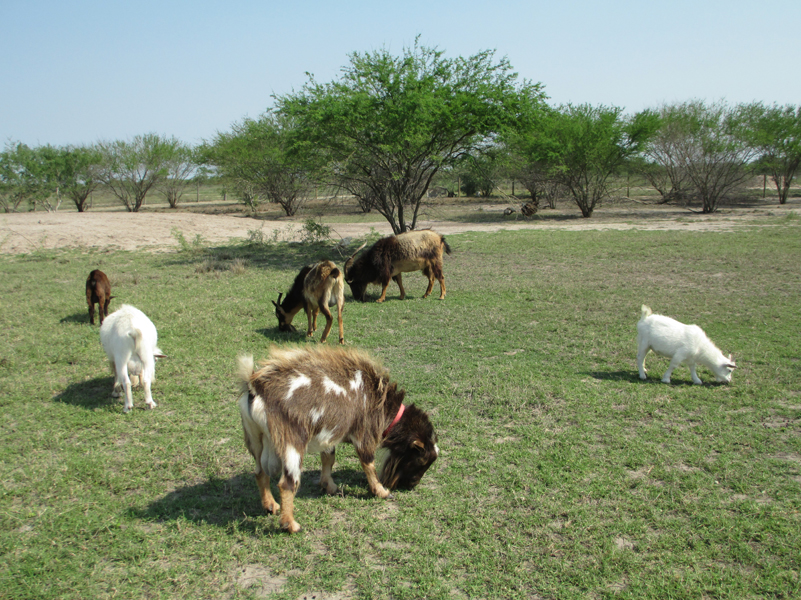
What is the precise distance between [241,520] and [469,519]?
160 cm

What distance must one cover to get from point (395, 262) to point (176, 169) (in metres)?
32.2

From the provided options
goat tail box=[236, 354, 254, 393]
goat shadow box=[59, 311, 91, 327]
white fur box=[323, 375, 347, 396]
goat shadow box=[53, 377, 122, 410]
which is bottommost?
goat shadow box=[53, 377, 122, 410]

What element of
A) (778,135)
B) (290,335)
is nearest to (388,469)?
(290,335)

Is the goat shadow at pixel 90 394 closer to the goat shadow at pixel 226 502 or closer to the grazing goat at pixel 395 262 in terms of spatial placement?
the goat shadow at pixel 226 502

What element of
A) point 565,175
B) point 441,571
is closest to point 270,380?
point 441,571

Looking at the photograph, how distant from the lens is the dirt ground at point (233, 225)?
65.0 feet

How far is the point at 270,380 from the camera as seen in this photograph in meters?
3.56

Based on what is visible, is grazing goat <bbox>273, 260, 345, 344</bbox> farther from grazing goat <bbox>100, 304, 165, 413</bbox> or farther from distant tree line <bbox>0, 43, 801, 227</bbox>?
distant tree line <bbox>0, 43, 801, 227</bbox>

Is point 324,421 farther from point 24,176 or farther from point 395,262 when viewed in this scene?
point 24,176

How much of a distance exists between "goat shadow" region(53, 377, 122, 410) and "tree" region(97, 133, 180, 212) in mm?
33542

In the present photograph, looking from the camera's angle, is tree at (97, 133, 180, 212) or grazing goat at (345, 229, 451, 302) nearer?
grazing goat at (345, 229, 451, 302)

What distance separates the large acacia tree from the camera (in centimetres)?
1528

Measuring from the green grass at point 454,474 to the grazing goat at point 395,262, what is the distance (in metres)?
2.12

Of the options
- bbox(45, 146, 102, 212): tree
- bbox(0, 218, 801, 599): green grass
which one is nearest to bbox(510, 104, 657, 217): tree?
bbox(0, 218, 801, 599): green grass
